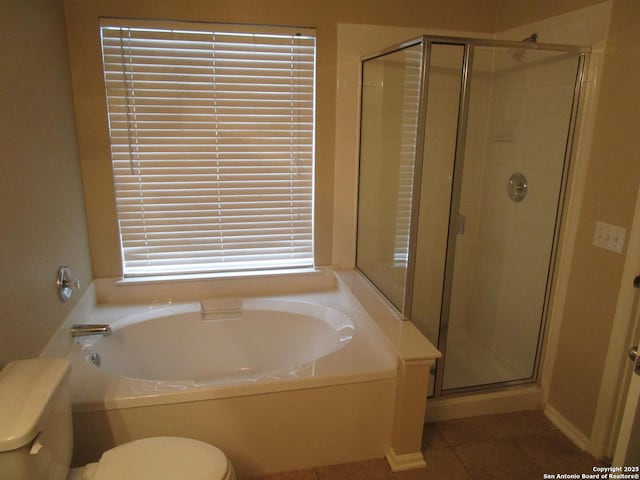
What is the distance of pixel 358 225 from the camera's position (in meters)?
Answer: 2.74

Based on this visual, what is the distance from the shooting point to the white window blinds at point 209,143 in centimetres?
232

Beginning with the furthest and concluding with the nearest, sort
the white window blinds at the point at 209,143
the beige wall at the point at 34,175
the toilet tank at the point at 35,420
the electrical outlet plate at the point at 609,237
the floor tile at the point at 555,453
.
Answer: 1. the white window blinds at the point at 209,143
2. the floor tile at the point at 555,453
3. the electrical outlet plate at the point at 609,237
4. the beige wall at the point at 34,175
5. the toilet tank at the point at 35,420

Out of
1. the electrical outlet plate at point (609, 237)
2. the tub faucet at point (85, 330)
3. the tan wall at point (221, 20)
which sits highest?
the tan wall at point (221, 20)

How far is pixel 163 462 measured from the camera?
53.7 inches

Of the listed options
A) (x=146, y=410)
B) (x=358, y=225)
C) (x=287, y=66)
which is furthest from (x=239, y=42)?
(x=146, y=410)

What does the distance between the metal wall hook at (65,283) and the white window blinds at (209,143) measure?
508mm

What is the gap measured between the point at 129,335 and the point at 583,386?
2.28 m

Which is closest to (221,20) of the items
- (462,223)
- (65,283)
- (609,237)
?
(65,283)

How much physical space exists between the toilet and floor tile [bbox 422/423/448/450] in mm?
1084

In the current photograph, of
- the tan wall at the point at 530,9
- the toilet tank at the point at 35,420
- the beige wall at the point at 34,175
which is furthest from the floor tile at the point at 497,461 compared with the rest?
the tan wall at the point at 530,9

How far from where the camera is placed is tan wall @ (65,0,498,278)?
2.21m

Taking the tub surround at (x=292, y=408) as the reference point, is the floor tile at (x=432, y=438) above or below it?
below

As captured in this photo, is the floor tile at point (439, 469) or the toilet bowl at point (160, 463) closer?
the toilet bowl at point (160, 463)

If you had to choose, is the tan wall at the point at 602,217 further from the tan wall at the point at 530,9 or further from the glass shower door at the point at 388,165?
the glass shower door at the point at 388,165
